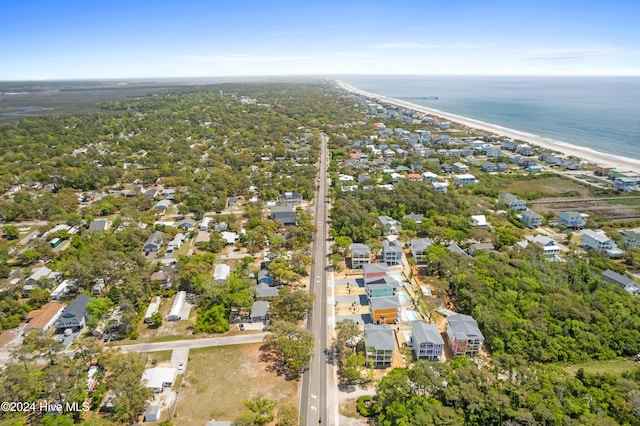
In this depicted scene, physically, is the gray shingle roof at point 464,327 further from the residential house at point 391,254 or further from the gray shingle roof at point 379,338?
the residential house at point 391,254

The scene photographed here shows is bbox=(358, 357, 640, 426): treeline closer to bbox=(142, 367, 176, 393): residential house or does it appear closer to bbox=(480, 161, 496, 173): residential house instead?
bbox=(142, 367, 176, 393): residential house

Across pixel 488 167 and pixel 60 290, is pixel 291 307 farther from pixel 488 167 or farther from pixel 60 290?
pixel 488 167

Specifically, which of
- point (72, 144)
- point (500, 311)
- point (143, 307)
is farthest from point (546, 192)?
point (72, 144)

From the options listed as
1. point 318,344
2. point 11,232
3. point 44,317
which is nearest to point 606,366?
point 318,344

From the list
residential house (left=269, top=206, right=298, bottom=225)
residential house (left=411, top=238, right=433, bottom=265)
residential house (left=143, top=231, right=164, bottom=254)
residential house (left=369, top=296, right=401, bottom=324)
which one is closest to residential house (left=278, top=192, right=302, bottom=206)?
residential house (left=269, top=206, right=298, bottom=225)

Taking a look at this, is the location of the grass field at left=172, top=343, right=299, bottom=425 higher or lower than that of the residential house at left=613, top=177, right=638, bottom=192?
lower

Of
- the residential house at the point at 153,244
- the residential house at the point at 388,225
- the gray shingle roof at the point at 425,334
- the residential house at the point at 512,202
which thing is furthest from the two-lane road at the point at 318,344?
the residential house at the point at 512,202

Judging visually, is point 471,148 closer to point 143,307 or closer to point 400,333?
point 400,333
